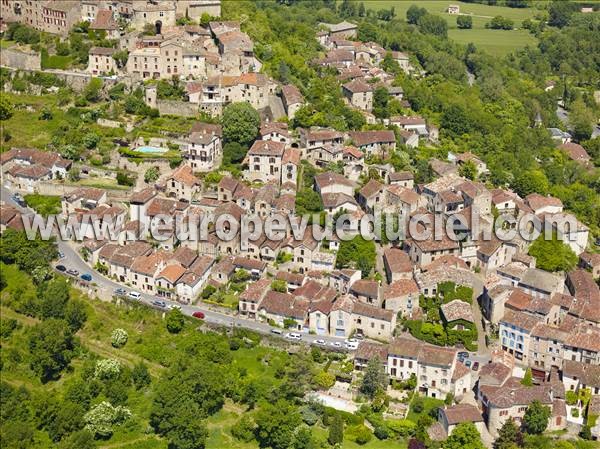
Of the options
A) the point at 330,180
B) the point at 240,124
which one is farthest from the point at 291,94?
the point at 330,180

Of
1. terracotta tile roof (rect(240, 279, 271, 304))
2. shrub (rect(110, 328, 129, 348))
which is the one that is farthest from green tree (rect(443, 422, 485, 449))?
shrub (rect(110, 328, 129, 348))

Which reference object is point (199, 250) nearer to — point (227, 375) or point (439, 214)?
point (227, 375)

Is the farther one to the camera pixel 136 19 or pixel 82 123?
pixel 136 19

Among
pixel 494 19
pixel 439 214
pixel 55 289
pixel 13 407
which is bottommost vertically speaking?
pixel 13 407

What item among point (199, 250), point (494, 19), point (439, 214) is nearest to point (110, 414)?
point (199, 250)

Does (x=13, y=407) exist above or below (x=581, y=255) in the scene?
below

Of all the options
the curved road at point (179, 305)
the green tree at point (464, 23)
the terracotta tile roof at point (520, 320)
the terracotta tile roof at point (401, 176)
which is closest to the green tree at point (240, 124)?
the terracotta tile roof at point (401, 176)

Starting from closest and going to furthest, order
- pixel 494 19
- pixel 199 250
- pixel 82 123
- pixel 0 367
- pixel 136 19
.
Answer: pixel 0 367 < pixel 199 250 < pixel 82 123 < pixel 136 19 < pixel 494 19

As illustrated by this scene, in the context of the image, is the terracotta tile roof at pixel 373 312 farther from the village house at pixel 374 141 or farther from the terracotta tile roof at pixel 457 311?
the village house at pixel 374 141

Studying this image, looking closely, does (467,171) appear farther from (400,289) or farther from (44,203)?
(44,203)
